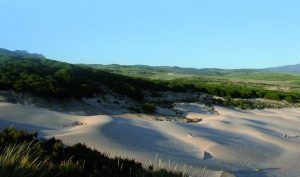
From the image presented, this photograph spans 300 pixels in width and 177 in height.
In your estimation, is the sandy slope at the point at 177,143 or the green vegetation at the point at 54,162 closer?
the green vegetation at the point at 54,162

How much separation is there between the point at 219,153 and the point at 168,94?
28.9 meters

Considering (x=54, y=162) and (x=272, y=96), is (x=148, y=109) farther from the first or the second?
(x=272, y=96)

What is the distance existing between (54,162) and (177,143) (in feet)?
31.3

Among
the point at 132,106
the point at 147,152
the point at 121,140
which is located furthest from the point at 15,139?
the point at 132,106

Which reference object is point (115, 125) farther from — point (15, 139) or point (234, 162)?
point (15, 139)

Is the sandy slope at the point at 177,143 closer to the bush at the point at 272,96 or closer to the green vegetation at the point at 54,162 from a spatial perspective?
the green vegetation at the point at 54,162

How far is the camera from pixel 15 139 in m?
8.97

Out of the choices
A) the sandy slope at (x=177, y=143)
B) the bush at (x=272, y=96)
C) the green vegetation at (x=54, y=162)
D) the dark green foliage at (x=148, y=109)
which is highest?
the green vegetation at (x=54, y=162)

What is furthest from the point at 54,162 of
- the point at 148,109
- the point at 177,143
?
the point at 148,109

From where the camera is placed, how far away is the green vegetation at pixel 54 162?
6.20 meters

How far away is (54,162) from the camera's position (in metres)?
7.82

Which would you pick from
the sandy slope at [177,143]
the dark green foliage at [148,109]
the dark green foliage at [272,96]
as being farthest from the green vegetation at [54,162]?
the dark green foliage at [272,96]

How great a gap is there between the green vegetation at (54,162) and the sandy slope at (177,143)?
10.9ft

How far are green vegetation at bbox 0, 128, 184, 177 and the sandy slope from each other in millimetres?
3321
